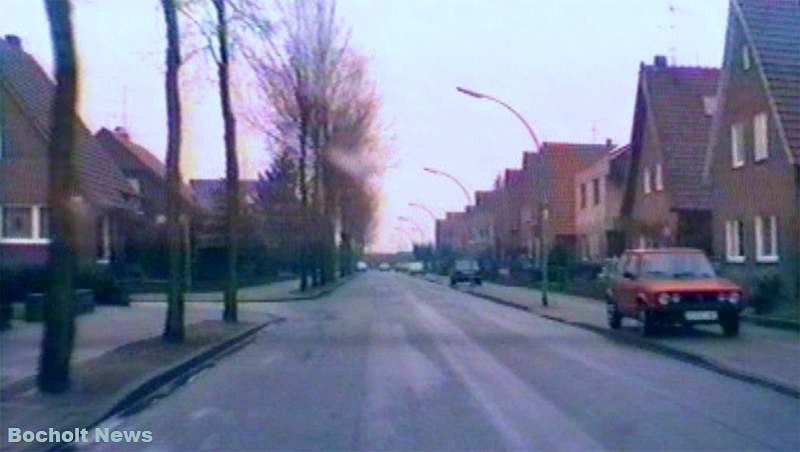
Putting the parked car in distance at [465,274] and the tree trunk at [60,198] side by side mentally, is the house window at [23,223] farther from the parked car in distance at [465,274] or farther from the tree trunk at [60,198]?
the parked car in distance at [465,274]

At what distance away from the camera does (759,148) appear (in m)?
31.7

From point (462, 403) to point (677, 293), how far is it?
10.2 meters

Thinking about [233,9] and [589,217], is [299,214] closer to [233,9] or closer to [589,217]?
[589,217]

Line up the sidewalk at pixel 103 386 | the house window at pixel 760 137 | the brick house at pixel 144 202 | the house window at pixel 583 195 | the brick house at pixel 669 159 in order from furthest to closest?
1. the house window at pixel 583 195
2. the brick house at pixel 144 202
3. the brick house at pixel 669 159
4. the house window at pixel 760 137
5. the sidewalk at pixel 103 386

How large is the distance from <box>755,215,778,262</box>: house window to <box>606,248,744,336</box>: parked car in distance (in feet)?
28.1

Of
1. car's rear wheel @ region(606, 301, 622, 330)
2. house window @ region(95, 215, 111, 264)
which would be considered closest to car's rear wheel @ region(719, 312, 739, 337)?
car's rear wheel @ region(606, 301, 622, 330)

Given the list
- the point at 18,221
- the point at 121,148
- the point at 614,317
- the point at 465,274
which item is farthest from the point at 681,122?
the point at 121,148

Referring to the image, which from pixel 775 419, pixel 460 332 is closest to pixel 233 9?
pixel 460 332

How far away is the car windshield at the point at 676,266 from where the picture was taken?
74.3 ft

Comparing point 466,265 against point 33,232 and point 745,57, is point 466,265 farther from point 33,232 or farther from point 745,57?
point 745,57

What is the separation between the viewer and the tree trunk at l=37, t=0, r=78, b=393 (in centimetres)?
1209

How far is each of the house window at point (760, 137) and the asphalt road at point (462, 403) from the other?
1232cm

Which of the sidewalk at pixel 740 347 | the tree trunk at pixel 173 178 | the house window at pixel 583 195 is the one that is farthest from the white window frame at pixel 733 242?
the house window at pixel 583 195

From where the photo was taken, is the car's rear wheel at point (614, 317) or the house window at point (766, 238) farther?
the house window at point (766, 238)
